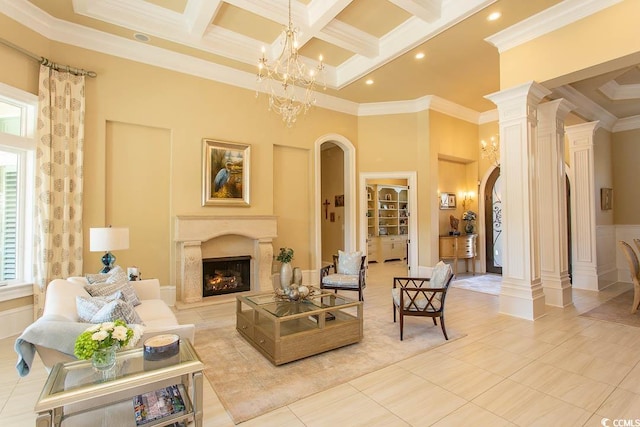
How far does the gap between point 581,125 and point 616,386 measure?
5.48m

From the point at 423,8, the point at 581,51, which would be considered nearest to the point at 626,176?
the point at 581,51

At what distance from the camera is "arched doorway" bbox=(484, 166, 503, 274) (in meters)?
7.85

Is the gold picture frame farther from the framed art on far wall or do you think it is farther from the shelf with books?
the shelf with books

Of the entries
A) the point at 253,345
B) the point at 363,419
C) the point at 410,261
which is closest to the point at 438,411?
the point at 363,419

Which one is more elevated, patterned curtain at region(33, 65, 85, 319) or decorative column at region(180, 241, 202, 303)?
patterned curtain at region(33, 65, 85, 319)

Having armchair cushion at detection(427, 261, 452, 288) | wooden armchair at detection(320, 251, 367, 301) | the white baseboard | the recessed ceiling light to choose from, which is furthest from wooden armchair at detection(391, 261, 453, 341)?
the recessed ceiling light

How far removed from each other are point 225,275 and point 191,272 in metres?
0.81

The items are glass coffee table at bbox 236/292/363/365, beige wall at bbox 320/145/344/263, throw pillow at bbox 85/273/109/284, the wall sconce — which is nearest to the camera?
glass coffee table at bbox 236/292/363/365

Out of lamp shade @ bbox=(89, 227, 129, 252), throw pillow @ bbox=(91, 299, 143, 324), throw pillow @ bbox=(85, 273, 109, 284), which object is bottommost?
throw pillow @ bbox=(91, 299, 143, 324)

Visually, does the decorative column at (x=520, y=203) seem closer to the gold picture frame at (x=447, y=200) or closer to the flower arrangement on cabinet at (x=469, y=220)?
the gold picture frame at (x=447, y=200)

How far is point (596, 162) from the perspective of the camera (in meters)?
6.52

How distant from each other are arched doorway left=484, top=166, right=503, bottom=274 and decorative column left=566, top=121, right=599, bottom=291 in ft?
5.24

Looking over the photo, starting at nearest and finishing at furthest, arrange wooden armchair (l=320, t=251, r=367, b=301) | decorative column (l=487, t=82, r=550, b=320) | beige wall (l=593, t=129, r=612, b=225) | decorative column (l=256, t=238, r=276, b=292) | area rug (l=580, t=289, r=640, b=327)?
1. area rug (l=580, t=289, r=640, b=327)
2. decorative column (l=487, t=82, r=550, b=320)
3. wooden armchair (l=320, t=251, r=367, b=301)
4. decorative column (l=256, t=238, r=276, b=292)
5. beige wall (l=593, t=129, r=612, b=225)

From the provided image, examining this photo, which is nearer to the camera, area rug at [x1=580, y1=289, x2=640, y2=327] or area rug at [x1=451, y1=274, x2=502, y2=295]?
area rug at [x1=580, y1=289, x2=640, y2=327]
